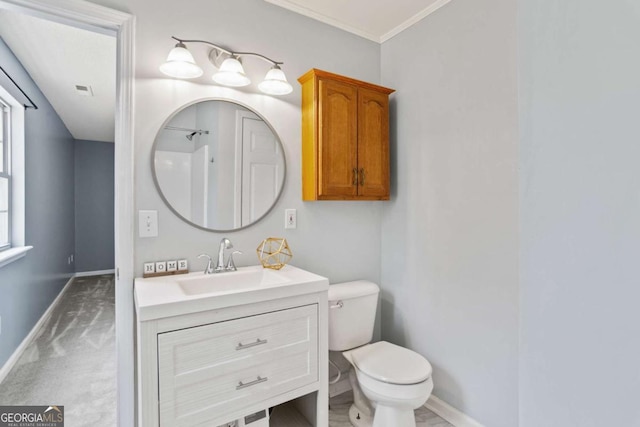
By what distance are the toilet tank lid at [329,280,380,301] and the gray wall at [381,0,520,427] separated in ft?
0.99

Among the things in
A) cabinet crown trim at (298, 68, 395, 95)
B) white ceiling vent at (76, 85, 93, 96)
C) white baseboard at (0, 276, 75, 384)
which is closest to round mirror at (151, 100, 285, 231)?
cabinet crown trim at (298, 68, 395, 95)

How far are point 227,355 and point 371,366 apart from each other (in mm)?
794

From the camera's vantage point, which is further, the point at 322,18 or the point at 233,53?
the point at 322,18

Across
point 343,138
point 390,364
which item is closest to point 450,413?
point 390,364

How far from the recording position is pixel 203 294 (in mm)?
1232

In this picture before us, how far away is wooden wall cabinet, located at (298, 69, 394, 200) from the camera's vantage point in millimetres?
1862

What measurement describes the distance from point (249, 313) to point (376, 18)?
6.55ft

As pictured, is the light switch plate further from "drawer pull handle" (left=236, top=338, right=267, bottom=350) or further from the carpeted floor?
the carpeted floor

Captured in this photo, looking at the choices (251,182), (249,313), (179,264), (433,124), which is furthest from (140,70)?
(433,124)

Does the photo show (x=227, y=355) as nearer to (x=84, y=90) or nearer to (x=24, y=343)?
(x=24, y=343)

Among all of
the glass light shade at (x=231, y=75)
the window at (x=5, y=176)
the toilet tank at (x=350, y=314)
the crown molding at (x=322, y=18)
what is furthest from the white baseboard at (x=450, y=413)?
the window at (x=5, y=176)

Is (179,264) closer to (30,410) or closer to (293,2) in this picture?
(30,410)

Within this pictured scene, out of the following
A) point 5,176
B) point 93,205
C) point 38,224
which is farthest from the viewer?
point 93,205

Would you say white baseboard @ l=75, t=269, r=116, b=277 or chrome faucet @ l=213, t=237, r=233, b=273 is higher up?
chrome faucet @ l=213, t=237, r=233, b=273
